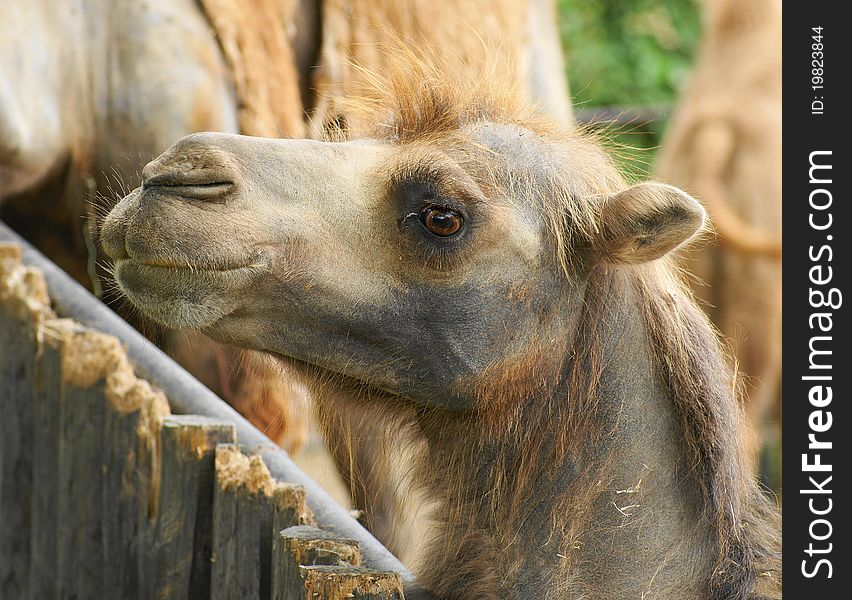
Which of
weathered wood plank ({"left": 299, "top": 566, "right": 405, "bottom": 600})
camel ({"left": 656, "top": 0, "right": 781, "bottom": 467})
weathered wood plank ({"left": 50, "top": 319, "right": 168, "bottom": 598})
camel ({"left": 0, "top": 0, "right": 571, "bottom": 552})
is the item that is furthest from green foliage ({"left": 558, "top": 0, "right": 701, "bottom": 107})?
weathered wood plank ({"left": 299, "top": 566, "right": 405, "bottom": 600})

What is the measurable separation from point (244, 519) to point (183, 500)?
261mm

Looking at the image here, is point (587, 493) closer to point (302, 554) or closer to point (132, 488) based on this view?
point (302, 554)

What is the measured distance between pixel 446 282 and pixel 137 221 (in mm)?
612

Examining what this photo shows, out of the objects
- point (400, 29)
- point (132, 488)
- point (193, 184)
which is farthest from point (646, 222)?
point (400, 29)

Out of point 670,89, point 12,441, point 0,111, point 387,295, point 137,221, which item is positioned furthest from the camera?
point 670,89

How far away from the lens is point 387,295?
2.50 meters

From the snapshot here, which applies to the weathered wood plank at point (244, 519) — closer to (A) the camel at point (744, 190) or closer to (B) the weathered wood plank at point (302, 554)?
(B) the weathered wood plank at point (302, 554)

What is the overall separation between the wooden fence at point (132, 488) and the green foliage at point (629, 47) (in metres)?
9.16

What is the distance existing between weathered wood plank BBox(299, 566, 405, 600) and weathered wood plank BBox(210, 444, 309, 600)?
0.34 m

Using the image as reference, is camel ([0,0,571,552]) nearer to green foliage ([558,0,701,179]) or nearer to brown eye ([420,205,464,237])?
brown eye ([420,205,464,237])

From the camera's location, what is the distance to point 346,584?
2168 mm

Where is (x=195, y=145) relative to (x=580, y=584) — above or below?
above

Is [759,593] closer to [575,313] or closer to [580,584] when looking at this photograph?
[580,584]
